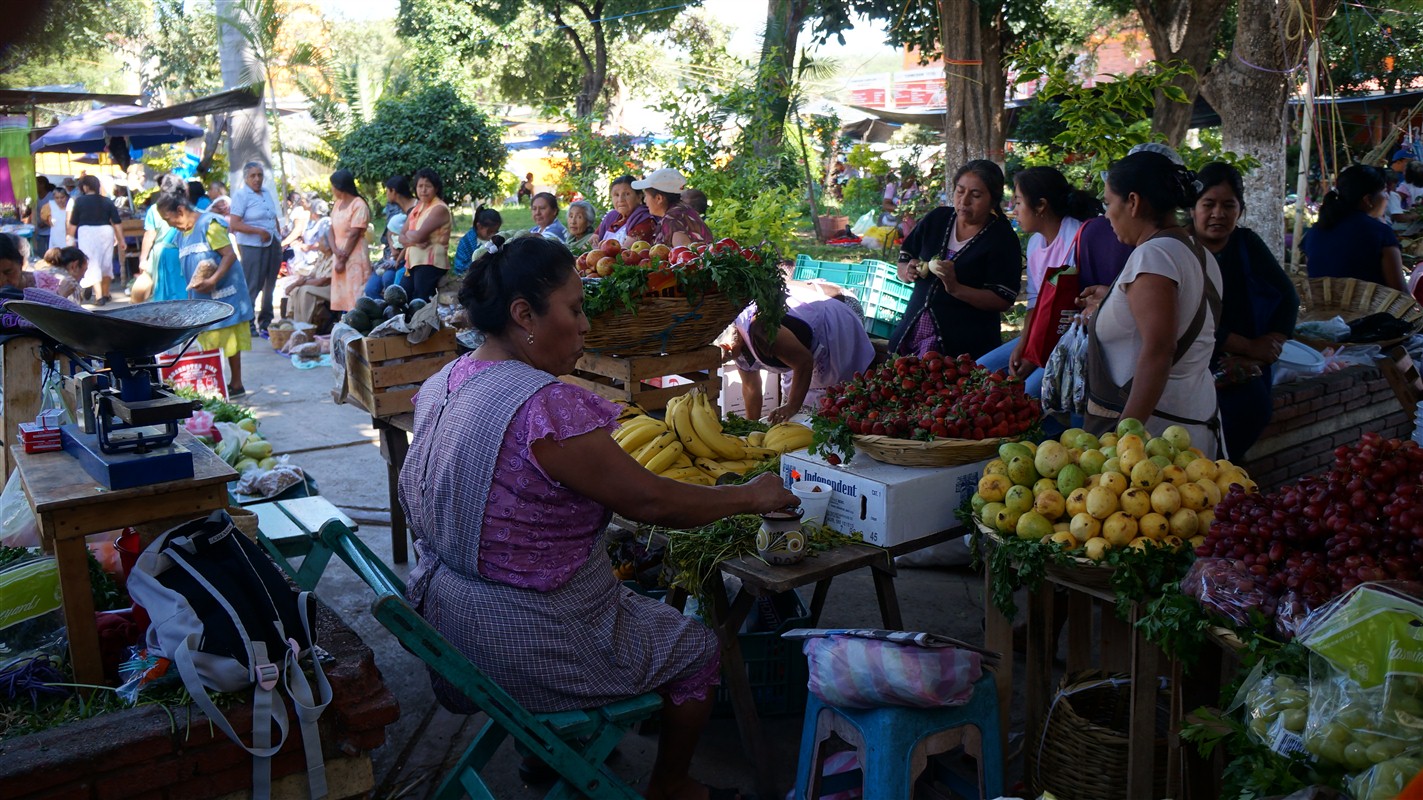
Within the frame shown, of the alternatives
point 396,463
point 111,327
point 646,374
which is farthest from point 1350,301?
point 111,327

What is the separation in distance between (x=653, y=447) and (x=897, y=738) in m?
1.43

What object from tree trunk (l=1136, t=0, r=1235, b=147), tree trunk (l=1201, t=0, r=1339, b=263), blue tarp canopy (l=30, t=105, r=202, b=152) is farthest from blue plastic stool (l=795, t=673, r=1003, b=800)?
blue tarp canopy (l=30, t=105, r=202, b=152)

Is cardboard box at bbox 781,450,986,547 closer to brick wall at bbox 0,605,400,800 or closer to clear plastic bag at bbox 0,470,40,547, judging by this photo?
brick wall at bbox 0,605,400,800

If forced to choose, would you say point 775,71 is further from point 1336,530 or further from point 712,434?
point 1336,530

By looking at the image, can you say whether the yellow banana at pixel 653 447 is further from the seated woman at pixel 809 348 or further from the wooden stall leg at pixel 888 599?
the seated woman at pixel 809 348

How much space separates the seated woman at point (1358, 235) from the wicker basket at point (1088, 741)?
13.9 feet

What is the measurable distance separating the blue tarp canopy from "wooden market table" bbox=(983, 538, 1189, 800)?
18520mm

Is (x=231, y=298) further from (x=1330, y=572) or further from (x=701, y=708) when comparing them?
(x=1330, y=572)

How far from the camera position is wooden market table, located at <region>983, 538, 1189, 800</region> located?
8.53 feet

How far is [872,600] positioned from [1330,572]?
2.62 meters

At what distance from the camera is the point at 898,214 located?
17500mm

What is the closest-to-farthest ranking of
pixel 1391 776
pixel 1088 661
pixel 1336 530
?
pixel 1391 776 < pixel 1336 530 < pixel 1088 661

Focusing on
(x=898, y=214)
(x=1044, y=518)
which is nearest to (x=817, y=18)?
(x=898, y=214)

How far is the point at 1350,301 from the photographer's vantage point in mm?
6039
